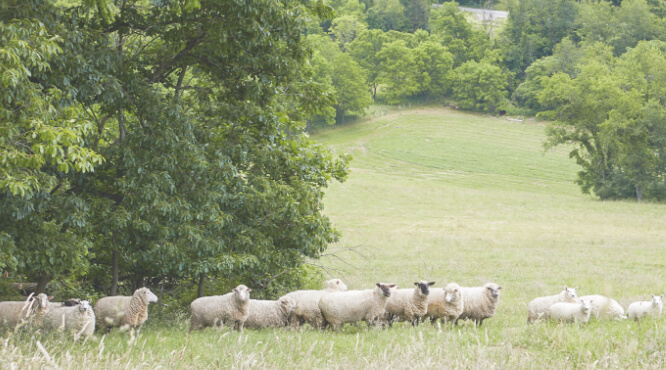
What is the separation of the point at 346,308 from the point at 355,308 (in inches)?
7.0

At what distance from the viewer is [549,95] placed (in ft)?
241

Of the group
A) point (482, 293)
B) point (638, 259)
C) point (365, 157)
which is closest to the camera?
point (482, 293)

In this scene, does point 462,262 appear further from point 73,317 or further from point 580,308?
point 73,317

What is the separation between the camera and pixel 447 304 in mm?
12547

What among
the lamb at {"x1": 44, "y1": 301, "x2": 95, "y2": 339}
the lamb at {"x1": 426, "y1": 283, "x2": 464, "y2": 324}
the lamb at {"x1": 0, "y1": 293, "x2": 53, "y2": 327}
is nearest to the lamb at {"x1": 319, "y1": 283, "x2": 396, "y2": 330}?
the lamb at {"x1": 426, "y1": 283, "x2": 464, "y2": 324}

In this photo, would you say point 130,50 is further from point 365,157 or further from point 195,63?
point 365,157

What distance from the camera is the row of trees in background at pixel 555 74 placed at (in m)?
65.4

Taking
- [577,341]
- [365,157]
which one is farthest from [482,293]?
[365,157]

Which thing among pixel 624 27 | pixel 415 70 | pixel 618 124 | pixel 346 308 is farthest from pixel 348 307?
pixel 624 27

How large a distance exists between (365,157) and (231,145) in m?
78.7

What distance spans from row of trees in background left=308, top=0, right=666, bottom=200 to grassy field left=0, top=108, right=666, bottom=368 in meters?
7.03

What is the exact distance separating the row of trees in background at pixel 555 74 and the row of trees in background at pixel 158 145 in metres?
15.4

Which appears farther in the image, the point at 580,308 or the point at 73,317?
the point at 580,308

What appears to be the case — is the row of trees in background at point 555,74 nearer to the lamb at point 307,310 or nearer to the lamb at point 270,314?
the lamb at point 307,310
